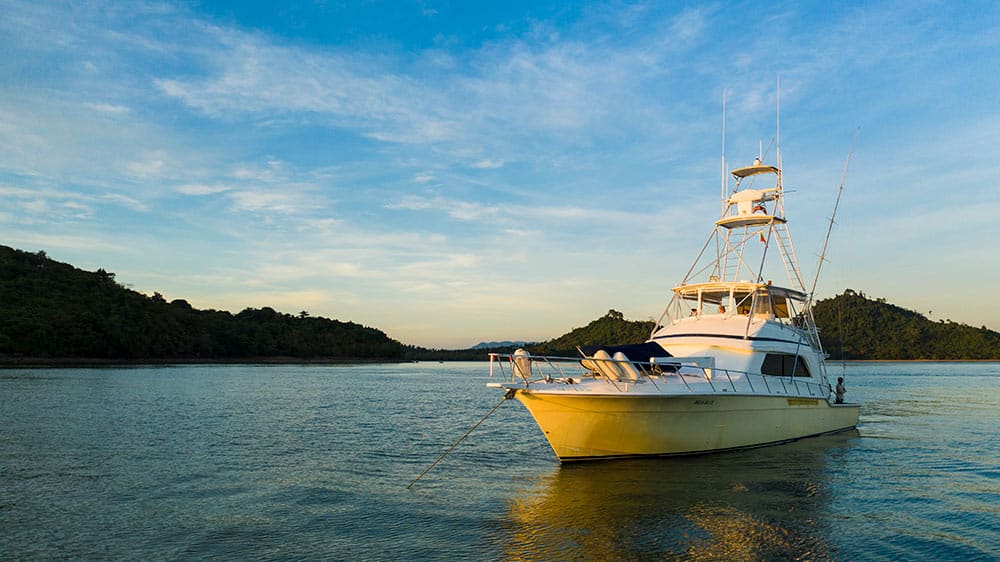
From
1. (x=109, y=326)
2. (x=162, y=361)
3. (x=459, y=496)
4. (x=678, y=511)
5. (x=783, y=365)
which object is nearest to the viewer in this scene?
(x=678, y=511)

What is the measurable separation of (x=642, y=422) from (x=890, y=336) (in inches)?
5854

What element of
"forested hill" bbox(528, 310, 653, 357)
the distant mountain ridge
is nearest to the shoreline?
the distant mountain ridge

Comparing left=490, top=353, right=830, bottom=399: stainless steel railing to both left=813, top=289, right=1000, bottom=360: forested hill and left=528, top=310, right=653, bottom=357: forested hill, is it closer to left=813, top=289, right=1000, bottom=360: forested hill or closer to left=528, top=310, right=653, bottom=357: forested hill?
left=528, top=310, right=653, bottom=357: forested hill

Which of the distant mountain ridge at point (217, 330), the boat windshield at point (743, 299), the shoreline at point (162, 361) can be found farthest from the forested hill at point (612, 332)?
the boat windshield at point (743, 299)

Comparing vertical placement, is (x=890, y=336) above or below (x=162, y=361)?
above

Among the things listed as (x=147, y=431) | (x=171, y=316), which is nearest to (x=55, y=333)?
(x=171, y=316)

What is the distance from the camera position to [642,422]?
602 inches

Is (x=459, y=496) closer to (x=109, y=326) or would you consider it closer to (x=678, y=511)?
(x=678, y=511)

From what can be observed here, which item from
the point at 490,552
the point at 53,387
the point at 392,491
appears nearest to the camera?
the point at 490,552

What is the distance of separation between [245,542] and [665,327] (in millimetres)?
14629

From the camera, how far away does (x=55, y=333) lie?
73.8 metres

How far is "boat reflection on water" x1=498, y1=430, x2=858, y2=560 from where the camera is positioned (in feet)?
31.8

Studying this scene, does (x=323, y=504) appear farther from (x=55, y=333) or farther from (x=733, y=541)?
(x=55, y=333)

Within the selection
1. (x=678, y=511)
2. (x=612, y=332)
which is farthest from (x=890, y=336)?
(x=678, y=511)
